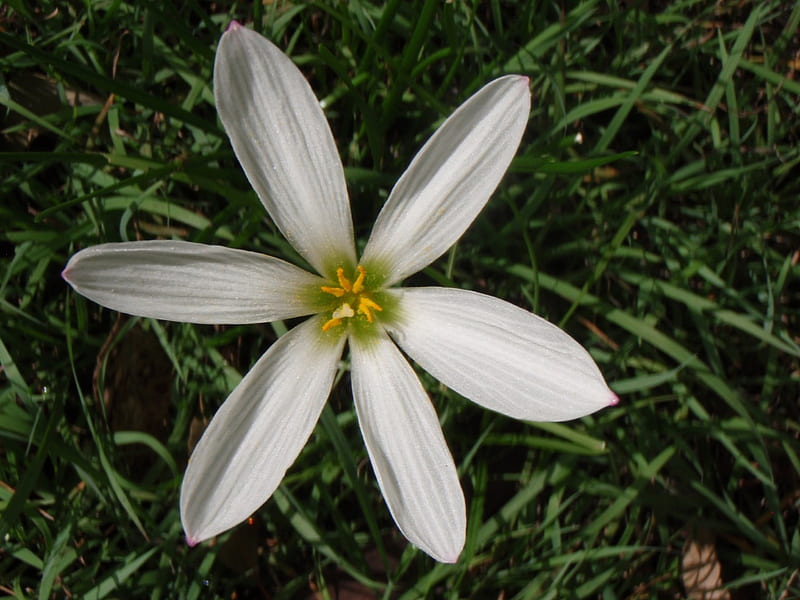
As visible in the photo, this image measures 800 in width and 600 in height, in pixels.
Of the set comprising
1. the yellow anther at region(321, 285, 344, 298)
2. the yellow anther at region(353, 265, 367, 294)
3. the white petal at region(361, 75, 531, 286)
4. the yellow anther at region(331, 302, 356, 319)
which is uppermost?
the white petal at region(361, 75, 531, 286)

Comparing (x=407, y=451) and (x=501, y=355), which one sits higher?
(x=501, y=355)

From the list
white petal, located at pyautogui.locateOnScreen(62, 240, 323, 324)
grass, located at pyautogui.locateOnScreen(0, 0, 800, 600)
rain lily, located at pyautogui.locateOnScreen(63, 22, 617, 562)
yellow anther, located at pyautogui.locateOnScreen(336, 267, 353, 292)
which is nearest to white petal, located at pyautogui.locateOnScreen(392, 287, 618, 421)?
rain lily, located at pyautogui.locateOnScreen(63, 22, 617, 562)

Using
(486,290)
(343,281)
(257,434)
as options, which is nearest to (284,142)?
(343,281)

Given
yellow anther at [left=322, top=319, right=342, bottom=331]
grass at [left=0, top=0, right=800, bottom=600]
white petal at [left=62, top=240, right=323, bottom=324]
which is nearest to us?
white petal at [left=62, top=240, right=323, bottom=324]

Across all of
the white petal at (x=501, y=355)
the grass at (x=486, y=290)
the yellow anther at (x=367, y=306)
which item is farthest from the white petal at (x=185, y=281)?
the grass at (x=486, y=290)

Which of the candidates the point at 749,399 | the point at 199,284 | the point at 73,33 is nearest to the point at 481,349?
the point at 199,284

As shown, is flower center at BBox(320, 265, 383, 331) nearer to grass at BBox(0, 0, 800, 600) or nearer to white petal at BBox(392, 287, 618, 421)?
white petal at BBox(392, 287, 618, 421)

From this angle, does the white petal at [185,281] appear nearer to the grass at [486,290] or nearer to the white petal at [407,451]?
the white petal at [407,451]

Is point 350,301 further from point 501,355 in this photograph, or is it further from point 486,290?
point 486,290
